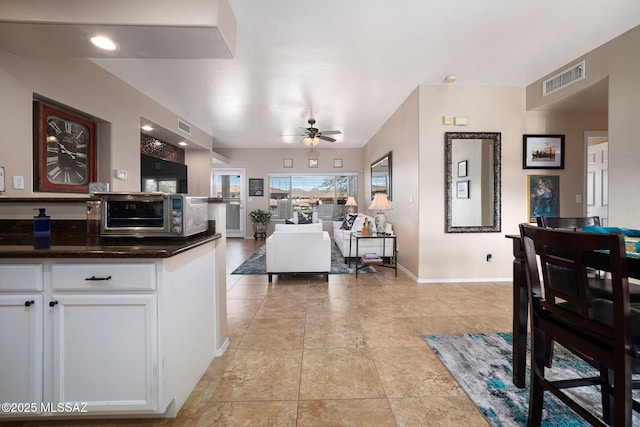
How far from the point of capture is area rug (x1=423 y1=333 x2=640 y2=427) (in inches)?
55.8

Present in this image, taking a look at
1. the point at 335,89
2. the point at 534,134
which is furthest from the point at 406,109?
the point at 534,134

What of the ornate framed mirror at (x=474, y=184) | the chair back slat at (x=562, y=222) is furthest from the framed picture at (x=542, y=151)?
the chair back slat at (x=562, y=222)

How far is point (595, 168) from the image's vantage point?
17.0 ft

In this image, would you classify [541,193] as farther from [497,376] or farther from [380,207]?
[497,376]

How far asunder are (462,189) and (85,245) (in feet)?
13.1

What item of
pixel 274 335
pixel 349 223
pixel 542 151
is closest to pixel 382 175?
pixel 349 223

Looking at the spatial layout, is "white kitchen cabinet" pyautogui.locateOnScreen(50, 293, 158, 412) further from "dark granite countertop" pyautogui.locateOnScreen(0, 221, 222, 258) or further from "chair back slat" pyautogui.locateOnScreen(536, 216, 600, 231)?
"chair back slat" pyautogui.locateOnScreen(536, 216, 600, 231)

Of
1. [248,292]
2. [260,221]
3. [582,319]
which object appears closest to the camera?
[582,319]

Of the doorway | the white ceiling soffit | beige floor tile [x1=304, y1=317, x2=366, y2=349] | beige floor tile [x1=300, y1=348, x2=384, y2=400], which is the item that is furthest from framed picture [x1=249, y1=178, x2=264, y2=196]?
the doorway

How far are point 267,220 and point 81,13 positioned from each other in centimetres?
643

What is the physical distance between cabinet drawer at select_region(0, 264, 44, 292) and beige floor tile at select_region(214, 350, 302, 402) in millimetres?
1089

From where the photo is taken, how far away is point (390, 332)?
237 centimetres

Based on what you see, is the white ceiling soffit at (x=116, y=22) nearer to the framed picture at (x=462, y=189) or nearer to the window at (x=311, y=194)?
the framed picture at (x=462, y=189)

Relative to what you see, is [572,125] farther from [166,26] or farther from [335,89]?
[166,26]
